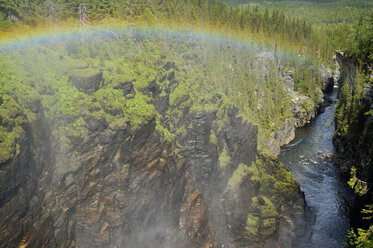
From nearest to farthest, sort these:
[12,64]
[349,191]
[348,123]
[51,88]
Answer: [12,64] < [51,88] < [349,191] < [348,123]

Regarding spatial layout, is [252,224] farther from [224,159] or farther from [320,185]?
[320,185]

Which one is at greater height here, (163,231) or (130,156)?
(130,156)

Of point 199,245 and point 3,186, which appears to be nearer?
point 3,186

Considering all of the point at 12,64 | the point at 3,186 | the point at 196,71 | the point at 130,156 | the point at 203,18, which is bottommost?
the point at 130,156

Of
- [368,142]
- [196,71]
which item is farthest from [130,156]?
[368,142]

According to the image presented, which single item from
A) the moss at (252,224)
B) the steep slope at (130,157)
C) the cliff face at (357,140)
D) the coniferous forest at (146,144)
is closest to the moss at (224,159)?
the coniferous forest at (146,144)

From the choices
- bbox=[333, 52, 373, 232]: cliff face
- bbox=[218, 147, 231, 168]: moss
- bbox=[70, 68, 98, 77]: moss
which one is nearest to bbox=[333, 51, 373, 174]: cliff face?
bbox=[333, 52, 373, 232]: cliff face

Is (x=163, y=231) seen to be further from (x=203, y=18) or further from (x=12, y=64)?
(x=203, y=18)
